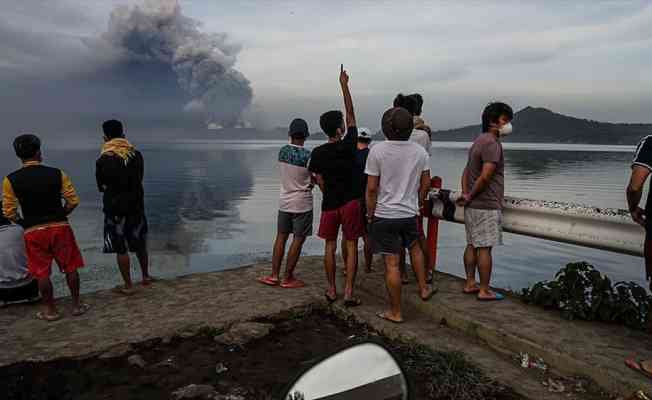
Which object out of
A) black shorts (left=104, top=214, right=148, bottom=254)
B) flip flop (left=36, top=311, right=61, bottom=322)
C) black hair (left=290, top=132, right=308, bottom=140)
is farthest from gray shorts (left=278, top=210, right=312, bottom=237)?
flip flop (left=36, top=311, right=61, bottom=322)

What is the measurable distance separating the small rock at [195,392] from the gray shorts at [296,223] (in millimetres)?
2406

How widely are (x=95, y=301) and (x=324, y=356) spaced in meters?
4.85

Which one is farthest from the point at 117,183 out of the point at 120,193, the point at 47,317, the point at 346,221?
the point at 346,221

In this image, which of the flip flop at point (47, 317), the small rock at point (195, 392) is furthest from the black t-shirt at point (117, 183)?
the small rock at point (195, 392)

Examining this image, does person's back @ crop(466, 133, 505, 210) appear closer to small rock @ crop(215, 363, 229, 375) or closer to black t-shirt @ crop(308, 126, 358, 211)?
black t-shirt @ crop(308, 126, 358, 211)

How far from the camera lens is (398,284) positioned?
445 centimetres

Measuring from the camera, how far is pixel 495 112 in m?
4.74

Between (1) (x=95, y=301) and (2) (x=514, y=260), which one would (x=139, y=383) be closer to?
→ (1) (x=95, y=301)

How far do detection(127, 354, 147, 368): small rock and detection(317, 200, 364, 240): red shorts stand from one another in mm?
2115

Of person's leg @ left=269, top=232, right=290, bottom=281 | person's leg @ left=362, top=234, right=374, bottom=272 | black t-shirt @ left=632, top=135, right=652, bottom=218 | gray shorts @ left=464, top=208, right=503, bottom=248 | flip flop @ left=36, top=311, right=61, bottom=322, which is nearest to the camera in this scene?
black t-shirt @ left=632, top=135, right=652, bottom=218

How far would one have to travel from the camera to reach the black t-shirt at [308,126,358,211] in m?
4.94

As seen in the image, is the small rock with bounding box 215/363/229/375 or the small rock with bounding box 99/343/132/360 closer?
the small rock with bounding box 215/363/229/375

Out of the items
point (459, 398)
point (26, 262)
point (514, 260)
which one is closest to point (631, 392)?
point (459, 398)

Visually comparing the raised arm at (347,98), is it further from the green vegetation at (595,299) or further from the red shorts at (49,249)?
the red shorts at (49,249)
